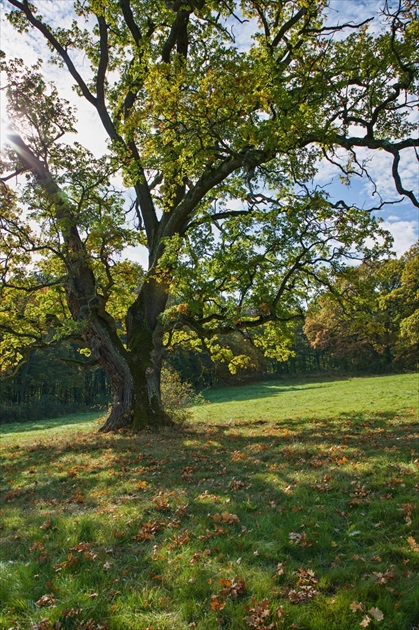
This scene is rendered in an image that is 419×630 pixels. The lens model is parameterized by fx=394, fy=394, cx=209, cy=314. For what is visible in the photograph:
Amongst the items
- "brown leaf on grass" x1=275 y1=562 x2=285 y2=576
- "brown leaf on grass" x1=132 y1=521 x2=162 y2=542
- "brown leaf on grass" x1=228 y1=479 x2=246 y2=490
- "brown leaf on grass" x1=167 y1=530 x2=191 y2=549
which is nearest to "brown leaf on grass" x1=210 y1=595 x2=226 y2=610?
"brown leaf on grass" x1=275 y1=562 x2=285 y2=576

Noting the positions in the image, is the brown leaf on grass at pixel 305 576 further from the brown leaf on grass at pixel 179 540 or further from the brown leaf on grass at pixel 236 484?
the brown leaf on grass at pixel 236 484

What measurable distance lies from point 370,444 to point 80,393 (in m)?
63.4

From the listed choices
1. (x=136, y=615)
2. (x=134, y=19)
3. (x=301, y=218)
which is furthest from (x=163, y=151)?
(x=136, y=615)

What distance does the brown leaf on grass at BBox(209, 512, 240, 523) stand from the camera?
5.28m

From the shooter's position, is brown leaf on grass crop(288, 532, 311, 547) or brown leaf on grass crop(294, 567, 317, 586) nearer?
brown leaf on grass crop(294, 567, 317, 586)

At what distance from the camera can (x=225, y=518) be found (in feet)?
17.5

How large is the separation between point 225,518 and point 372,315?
21.2m

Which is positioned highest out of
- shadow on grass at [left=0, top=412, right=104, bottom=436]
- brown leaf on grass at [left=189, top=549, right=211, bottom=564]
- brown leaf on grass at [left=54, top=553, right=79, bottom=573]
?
brown leaf on grass at [left=54, top=553, right=79, bottom=573]

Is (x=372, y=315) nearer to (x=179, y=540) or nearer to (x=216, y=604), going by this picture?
(x=179, y=540)

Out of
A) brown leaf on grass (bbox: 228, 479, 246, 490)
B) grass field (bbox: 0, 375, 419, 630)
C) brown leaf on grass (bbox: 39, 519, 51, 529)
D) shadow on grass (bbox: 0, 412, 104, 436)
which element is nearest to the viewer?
grass field (bbox: 0, 375, 419, 630)

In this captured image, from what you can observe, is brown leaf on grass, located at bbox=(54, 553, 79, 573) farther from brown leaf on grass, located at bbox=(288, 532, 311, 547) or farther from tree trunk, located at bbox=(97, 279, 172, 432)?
tree trunk, located at bbox=(97, 279, 172, 432)

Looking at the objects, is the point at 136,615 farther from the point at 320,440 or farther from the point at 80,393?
the point at 80,393

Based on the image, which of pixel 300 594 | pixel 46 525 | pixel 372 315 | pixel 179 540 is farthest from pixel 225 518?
pixel 372 315

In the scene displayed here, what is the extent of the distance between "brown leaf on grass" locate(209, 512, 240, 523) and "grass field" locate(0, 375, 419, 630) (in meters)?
0.05
